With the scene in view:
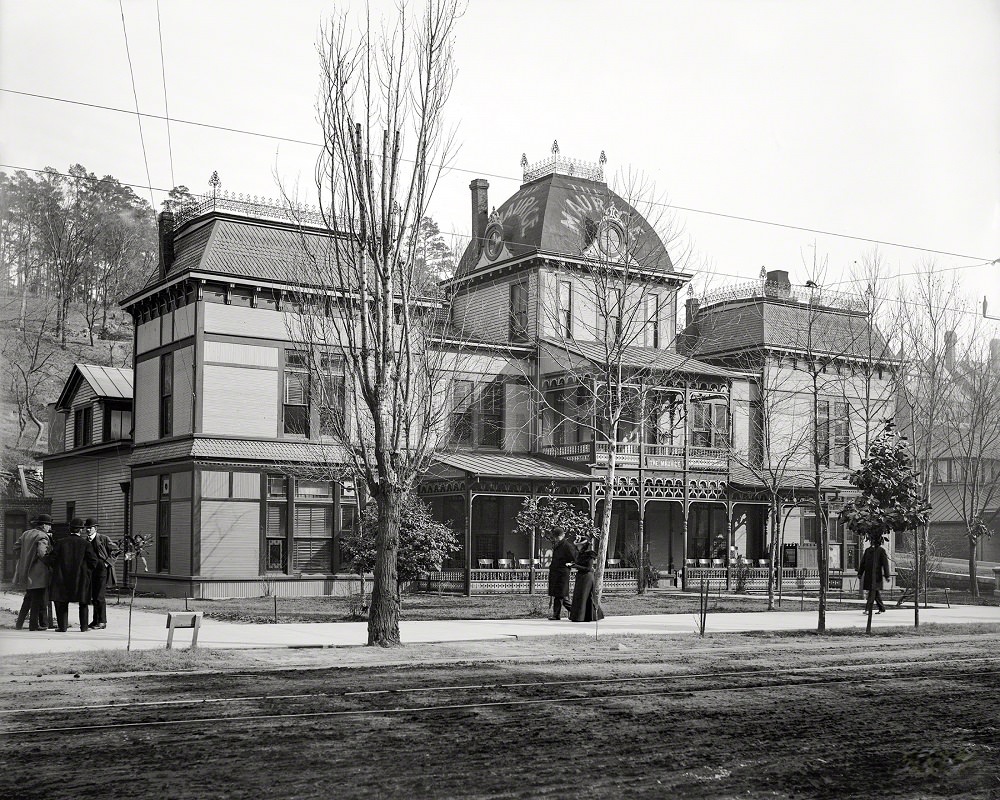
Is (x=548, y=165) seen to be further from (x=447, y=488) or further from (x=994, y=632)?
(x=994, y=632)

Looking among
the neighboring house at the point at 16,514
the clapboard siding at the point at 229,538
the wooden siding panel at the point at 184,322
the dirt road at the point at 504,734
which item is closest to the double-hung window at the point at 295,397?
the clapboard siding at the point at 229,538

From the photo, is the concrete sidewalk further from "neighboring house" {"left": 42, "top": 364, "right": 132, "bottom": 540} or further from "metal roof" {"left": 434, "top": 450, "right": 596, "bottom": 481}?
"neighboring house" {"left": 42, "top": 364, "right": 132, "bottom": 540}

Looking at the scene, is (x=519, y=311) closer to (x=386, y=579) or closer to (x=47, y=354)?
(x=386, y=579)

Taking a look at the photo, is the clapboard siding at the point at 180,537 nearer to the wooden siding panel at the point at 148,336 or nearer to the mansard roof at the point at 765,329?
the wooden siding panel at the point at 148,336

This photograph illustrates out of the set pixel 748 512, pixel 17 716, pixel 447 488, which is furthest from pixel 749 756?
pixel 748 512

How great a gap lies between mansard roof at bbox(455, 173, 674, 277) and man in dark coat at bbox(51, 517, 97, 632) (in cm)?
1872

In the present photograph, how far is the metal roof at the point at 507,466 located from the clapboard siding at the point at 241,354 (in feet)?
16.9

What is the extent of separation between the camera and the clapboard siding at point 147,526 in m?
30.1

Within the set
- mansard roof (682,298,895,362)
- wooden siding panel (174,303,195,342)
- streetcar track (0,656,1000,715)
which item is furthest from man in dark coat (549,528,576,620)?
mansard roof (682,298,895,362)

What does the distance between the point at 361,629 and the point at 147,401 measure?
Result: 15405 mm

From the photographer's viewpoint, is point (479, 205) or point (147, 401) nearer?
point (147, 401)

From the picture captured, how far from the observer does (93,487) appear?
35094 millimetres

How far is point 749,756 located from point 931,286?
27182 millimetres

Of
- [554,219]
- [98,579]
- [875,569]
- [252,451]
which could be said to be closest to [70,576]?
[98,579]
